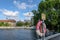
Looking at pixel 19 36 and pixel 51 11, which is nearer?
pixel 51 11

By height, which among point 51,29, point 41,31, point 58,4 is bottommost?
point 51,29

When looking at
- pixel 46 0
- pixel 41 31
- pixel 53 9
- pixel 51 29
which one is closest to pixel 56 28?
pixel 51 29

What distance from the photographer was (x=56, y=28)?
37156 mm

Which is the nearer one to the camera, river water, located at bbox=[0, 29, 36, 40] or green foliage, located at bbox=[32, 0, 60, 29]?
river water, located at bbox=[0, 29, 36, 40]

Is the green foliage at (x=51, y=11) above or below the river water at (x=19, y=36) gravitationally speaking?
above

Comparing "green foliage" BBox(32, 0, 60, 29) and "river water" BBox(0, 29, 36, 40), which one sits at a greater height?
"green foliage" BBox(32, 0, 60, 29)

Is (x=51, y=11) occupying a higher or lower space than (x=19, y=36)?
higher

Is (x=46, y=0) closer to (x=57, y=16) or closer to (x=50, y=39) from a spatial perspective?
(x=57, y=16)

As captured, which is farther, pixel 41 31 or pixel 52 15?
pixel 52 15

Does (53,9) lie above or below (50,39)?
above

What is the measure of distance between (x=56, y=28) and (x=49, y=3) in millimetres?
4917

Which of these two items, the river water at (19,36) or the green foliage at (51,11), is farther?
the green foliage at (51,11)

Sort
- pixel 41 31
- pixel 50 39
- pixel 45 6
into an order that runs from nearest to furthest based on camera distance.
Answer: pixel 41 31, pixel 50 39, pixel 45 6

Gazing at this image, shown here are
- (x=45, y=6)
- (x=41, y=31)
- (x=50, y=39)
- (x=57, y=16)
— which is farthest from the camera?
(x=45, y=6)
